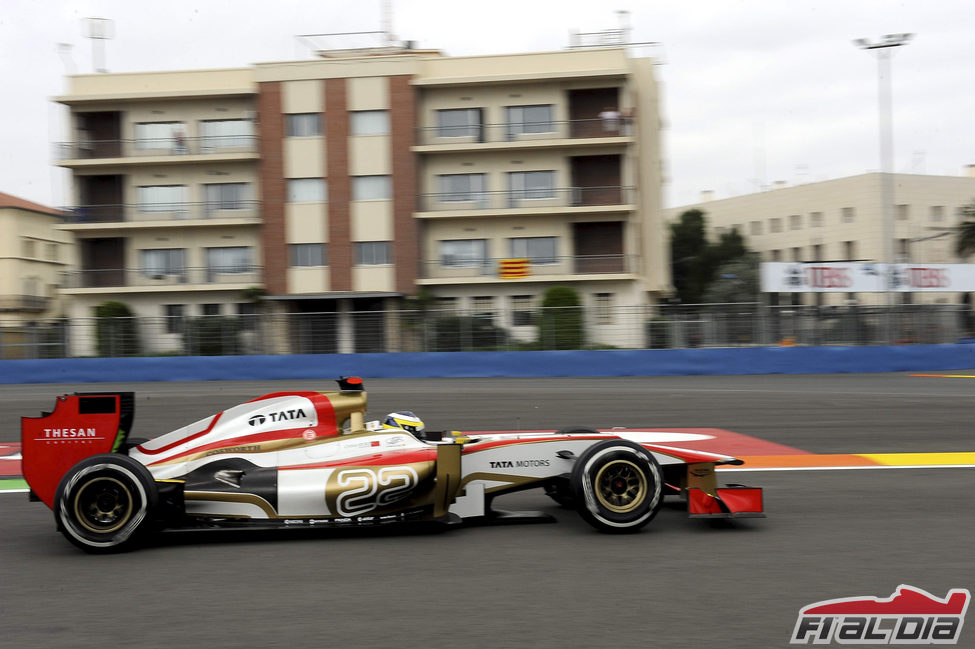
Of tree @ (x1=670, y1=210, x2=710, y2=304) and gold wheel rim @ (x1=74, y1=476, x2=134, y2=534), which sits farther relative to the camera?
tree @ (x1=670, y1=210, x2=710, y2=304)

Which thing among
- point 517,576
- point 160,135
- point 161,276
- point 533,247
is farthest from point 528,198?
point 517,576

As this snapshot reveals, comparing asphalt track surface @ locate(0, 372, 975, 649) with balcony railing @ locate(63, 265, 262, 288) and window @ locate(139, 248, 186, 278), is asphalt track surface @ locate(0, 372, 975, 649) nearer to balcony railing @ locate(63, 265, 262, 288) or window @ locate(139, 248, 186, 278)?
balcony railing @ locate(63, 265, 262, 288)

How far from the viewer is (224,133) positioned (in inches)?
1554

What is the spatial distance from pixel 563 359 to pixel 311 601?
62.1ft

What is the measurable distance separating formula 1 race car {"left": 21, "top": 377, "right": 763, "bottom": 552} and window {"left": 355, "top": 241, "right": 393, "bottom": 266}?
104ft

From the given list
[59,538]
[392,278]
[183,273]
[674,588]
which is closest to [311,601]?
[674,588]

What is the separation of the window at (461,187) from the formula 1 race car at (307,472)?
32.6 m

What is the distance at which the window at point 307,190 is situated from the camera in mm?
38000

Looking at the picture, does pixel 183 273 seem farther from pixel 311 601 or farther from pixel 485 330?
pixel 311 601

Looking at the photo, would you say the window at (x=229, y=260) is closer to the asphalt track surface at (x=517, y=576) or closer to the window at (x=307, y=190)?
the window at (x=307, y=190)

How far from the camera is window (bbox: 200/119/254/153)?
39.2 meters

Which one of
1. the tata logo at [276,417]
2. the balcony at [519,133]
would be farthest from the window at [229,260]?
the tata logo at [276,417]

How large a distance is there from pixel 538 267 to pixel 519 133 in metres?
5.76

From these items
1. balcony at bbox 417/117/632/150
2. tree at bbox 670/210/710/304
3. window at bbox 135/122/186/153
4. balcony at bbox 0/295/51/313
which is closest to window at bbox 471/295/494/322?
balcony at bbox 417/117/632/150
